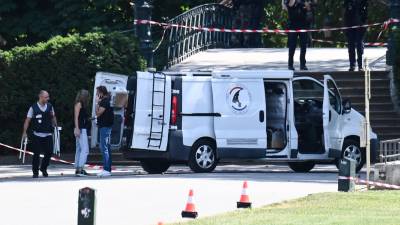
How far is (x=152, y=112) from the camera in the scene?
2553cm

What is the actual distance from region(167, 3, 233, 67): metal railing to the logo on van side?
26.6ft

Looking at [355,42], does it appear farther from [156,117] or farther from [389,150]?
[389,150]

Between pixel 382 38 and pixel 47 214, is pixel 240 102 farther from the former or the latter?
pixel 382 38

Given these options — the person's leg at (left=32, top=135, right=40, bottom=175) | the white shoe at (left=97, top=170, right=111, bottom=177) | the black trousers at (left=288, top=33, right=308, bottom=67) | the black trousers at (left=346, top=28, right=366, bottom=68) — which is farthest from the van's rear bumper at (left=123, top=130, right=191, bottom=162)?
the black trousers at (left=346, top=28, right=366, bottom=68)

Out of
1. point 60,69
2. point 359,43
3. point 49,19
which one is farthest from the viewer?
point 49,19

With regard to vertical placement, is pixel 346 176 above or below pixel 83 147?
below

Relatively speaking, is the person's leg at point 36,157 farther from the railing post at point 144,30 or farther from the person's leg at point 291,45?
the person's leg at point 291,45

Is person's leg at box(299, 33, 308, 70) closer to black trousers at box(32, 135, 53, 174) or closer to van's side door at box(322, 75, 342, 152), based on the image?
van's side door at box(322, 75, 342, 152)

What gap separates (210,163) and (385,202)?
787cm

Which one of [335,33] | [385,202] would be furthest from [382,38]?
[385,202]

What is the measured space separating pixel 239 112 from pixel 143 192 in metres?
5.29

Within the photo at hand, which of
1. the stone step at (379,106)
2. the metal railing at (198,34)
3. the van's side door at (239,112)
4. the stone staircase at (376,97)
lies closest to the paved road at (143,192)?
the van's side door at (239,112)

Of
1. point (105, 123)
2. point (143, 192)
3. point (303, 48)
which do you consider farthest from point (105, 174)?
point (303, 48)

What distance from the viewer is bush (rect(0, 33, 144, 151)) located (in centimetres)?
3098
